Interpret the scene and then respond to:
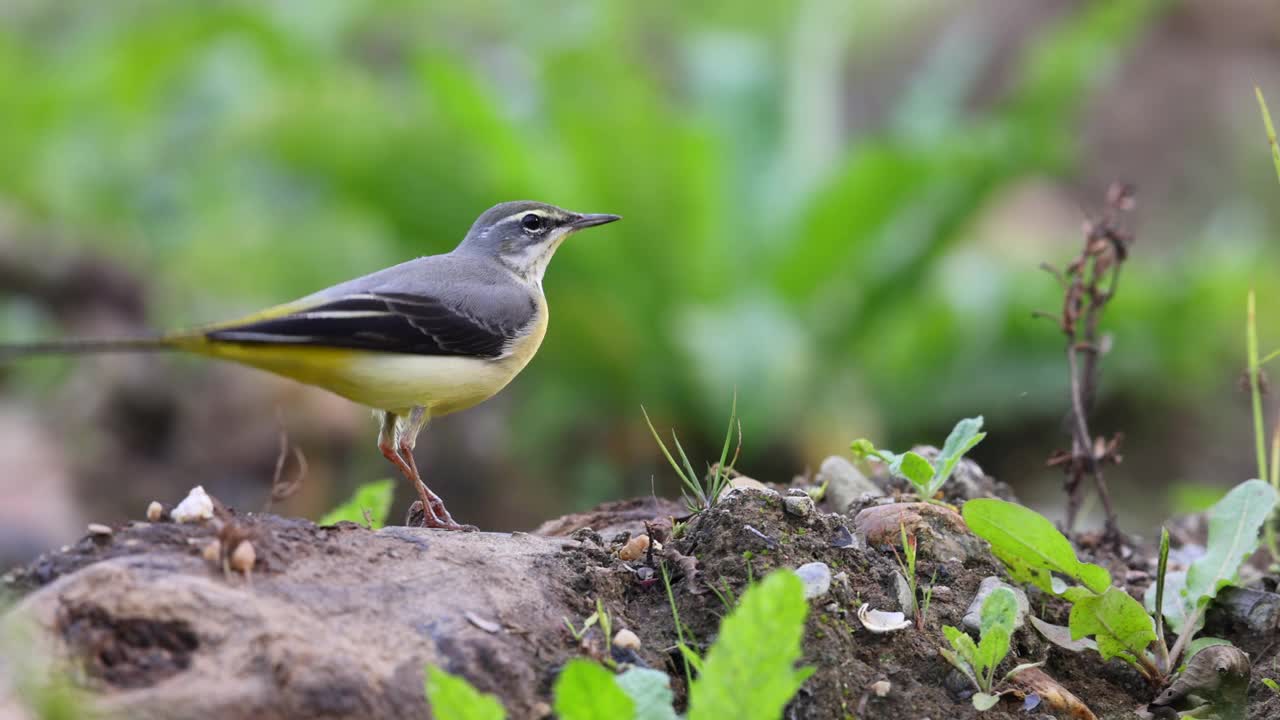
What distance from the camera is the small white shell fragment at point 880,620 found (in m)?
3.21

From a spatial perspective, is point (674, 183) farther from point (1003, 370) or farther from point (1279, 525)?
point (1279, 525)

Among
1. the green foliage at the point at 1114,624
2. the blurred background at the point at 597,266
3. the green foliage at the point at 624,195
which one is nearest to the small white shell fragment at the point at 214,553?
the green foliage at the point at 1114,624

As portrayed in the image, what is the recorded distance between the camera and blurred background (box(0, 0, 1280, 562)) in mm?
10523

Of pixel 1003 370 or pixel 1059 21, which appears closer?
pixel 1003 370

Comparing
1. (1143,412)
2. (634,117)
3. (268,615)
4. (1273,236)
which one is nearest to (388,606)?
(268,615)

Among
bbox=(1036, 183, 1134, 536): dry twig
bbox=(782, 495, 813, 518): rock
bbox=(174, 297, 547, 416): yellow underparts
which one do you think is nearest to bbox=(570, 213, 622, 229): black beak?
bbox=(174, 297, 547, 416): yellow underparts

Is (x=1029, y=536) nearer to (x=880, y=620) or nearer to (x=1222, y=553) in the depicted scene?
(x=880, y=620)

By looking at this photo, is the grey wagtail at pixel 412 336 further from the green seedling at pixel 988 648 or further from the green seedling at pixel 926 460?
the green seedling at pixel 988 648

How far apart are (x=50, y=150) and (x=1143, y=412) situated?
1065cm

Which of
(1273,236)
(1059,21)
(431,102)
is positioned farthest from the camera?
(1059,21)

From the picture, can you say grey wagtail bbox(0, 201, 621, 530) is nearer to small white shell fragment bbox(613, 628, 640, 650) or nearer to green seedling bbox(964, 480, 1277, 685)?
small white shell fragment bbox(613, 628, 640, 650)

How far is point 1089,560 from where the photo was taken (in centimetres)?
411

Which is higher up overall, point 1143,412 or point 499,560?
point 499,560

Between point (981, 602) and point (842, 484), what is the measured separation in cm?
84
